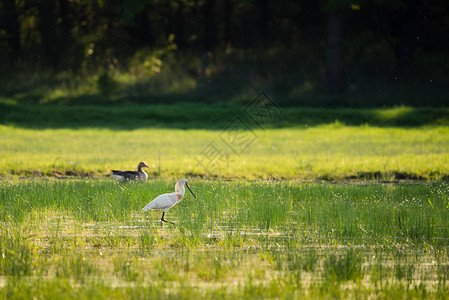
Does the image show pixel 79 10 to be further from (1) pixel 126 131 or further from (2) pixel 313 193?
(2) pixel 313 193

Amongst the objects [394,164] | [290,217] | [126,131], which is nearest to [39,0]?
[126,131]

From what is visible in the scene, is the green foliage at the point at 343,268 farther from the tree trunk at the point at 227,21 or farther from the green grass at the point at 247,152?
the tree trunk at the point at 227,21

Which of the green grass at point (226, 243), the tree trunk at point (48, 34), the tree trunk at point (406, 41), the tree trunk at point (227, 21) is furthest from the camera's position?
the tree trunk at point (227, 21)

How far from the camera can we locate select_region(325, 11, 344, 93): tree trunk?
30766 millimetres

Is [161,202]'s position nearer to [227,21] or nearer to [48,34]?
[48,34]

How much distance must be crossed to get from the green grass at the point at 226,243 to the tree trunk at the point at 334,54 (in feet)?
69.4

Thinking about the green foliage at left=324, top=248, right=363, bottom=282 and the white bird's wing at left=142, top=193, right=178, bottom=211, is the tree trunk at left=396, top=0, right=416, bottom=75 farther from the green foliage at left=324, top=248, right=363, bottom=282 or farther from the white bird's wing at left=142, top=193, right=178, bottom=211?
the green foliage at left=324, top=248, right=363, bottom=282

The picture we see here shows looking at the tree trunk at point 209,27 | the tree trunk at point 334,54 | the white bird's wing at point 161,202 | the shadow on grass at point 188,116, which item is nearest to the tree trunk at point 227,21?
the tree trunk at point 209,27

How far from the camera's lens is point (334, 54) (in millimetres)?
31391

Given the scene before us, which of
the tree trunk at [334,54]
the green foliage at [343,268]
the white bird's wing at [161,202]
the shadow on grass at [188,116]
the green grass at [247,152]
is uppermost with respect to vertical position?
the tree trunk at [334,54]

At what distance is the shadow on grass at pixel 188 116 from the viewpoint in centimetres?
2650

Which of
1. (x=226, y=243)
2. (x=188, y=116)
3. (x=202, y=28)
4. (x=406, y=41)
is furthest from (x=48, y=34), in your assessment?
(x=226, y=243)

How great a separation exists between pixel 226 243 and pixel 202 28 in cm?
3508

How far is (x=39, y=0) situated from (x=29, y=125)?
582 inches
